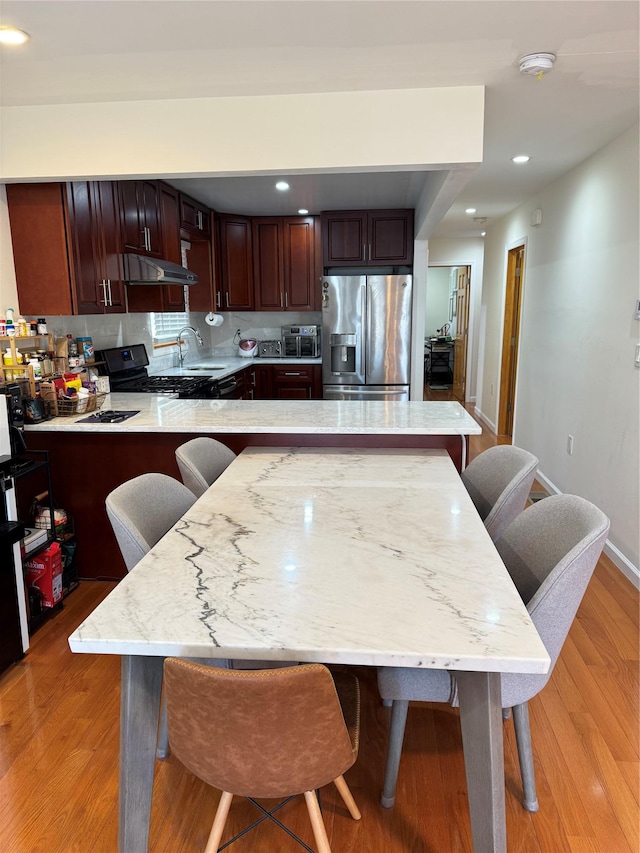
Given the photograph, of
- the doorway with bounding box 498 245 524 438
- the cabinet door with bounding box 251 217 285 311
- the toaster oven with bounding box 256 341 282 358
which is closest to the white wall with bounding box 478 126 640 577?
the doorway with bounding box 498 245 524 438

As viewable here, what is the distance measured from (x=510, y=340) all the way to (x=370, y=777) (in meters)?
5.14

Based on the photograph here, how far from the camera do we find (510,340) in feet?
20.1

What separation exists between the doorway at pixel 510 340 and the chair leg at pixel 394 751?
4.70 metres

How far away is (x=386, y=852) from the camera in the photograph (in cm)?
153

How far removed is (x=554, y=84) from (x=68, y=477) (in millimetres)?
2894

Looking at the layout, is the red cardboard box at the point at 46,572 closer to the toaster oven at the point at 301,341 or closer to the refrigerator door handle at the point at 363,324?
the refrigerator door handle at the point at 363,324

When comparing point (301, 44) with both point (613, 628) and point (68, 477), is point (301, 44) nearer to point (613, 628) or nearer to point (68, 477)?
point (68, 477)

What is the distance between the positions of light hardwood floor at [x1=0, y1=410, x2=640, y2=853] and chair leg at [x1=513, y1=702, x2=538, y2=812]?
0.12 feet

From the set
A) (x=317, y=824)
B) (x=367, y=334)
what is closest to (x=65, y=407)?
(x=317, y=824)

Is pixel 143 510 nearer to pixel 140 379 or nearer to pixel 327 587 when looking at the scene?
pixel 327 587

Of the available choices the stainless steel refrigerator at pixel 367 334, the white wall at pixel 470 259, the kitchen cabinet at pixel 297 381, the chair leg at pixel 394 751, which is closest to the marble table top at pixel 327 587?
the chair leg at pixel 394 751

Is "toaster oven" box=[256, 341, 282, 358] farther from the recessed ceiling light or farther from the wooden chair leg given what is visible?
the wooden chair leg

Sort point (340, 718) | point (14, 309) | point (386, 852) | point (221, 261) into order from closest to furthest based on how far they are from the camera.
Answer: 1. point (340, 718)
2. point (386, 852)
3. point (14, 309)
4. point (221, 261)

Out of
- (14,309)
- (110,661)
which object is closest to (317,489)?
(110,661)
